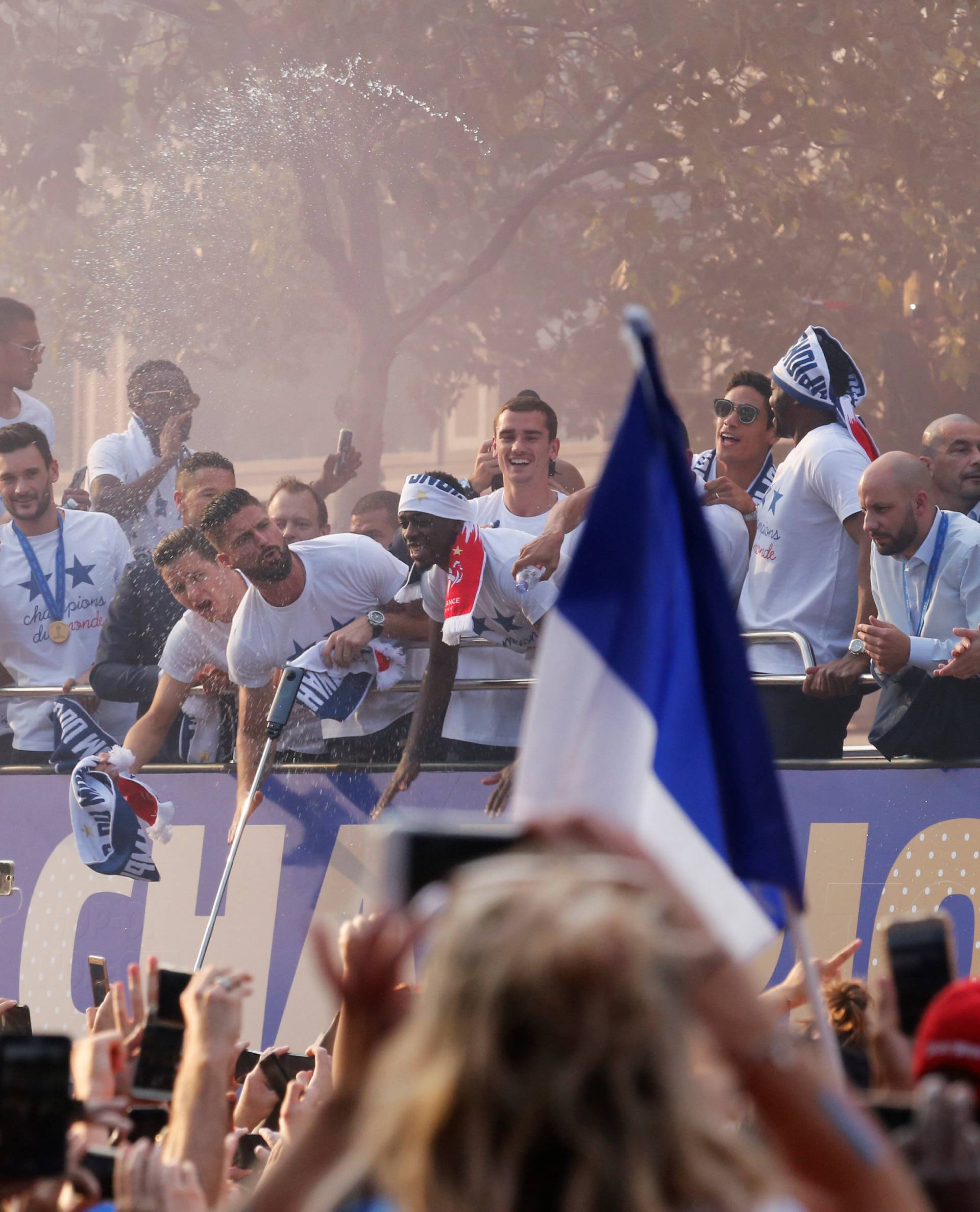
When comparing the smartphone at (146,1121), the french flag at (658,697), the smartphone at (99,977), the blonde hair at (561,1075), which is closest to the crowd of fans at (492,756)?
the blonde hair at (561,1075)

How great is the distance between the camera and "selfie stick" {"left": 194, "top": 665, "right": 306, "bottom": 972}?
6.39 meters

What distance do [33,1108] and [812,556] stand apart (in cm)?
434

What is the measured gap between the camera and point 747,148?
11.1 metres

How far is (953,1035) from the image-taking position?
5.90 ft

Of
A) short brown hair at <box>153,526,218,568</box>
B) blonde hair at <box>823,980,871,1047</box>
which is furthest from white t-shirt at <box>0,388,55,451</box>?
blonde hair at <box>823,980,871,1047</box>

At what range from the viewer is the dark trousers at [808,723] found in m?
5.56

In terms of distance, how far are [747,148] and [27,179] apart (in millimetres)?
5812

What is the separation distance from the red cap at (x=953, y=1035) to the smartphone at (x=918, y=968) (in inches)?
10.0

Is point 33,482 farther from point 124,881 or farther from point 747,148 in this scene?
point 747,148

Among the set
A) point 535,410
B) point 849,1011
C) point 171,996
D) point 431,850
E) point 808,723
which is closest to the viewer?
point 431,850

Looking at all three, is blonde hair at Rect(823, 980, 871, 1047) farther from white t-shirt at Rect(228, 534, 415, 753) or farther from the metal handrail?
white t-shirt at Rect(228, 534, 415, 753)

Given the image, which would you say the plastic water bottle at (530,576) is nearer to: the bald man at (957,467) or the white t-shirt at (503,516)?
the white t-shirt at (503,516)

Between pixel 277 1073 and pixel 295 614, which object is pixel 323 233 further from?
pixel 277 1073

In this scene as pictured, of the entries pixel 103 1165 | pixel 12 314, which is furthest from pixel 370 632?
pixel 103 1165
